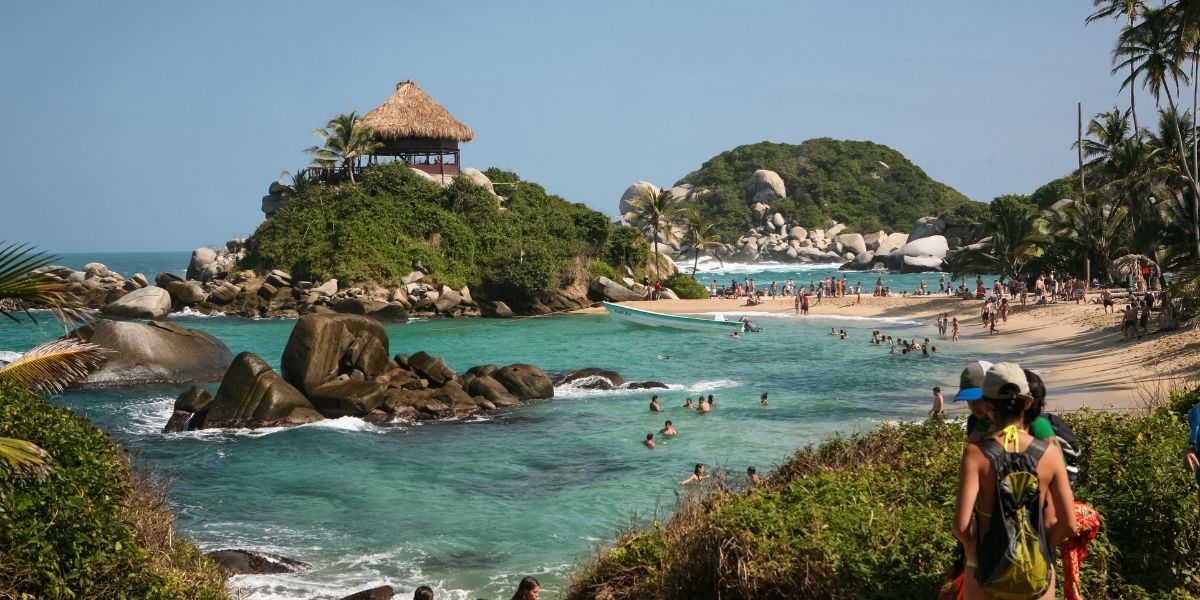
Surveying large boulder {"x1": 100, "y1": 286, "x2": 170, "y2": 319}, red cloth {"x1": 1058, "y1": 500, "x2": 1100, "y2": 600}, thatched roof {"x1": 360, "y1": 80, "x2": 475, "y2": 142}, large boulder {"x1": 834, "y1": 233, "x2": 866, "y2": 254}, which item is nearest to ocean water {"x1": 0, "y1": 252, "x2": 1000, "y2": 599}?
red cloth {"x1": 1058, "y1": 500, "x2": 1100, "y2": 600}

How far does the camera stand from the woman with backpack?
4355 mm

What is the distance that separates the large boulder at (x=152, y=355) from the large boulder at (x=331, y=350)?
6.12 metres

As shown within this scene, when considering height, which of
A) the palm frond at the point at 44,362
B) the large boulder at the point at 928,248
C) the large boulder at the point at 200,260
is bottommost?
the palm frond at the point at 44,362

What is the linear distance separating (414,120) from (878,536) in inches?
2055

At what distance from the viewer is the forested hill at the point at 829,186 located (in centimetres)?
12169

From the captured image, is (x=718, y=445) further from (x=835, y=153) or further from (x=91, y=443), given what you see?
(x=835, y=153)

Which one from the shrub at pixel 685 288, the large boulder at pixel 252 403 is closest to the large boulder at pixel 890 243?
the shrub at pixel 685 288

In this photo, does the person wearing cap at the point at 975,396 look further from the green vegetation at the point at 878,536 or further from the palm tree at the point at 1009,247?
the palm tree at the point at 1009,247

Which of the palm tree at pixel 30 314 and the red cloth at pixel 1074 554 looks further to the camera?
the palm tree at pixel 30 314

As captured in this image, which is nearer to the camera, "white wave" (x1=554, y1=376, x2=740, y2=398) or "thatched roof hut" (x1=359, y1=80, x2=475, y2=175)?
"white wave" (x1=554, y1=376, x2=740, y2=398)

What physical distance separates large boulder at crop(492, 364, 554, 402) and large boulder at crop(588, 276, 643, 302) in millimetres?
27689

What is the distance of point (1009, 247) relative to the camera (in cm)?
4516

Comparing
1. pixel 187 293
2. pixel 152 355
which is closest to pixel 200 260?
pixel 187 293

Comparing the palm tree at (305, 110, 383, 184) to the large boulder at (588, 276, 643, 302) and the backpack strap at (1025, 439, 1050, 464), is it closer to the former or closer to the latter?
the large boulder at (588, 276, 643, 302)
